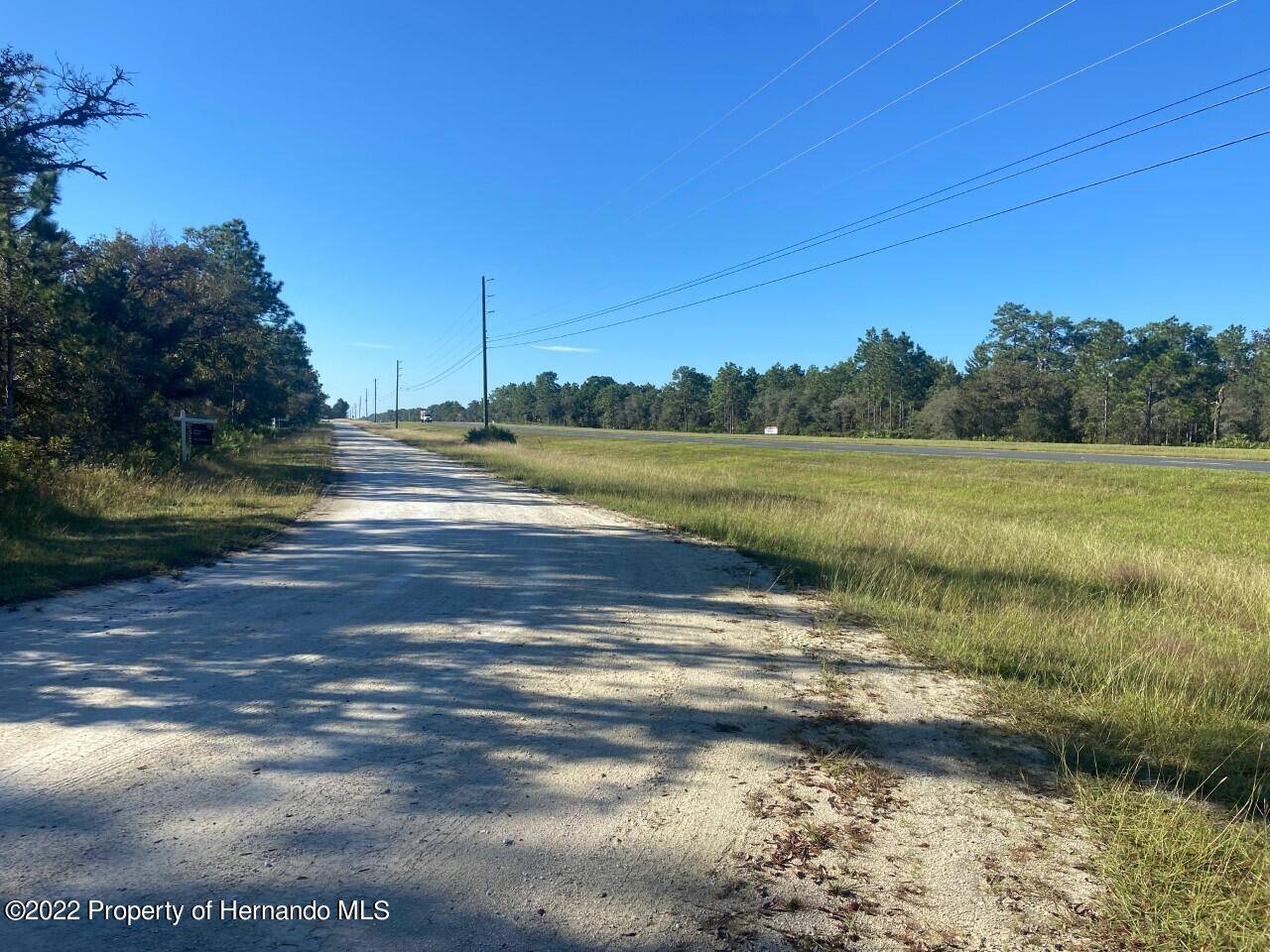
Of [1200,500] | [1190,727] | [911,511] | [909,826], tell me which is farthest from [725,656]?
[1200,500]

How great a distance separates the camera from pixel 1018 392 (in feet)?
259

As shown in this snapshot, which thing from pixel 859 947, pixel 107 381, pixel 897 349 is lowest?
pixel 859 947

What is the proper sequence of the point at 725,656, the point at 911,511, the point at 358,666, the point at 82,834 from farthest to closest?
the point at 911,511
the point at 725,656
the point at 358,666
the point at 82,834

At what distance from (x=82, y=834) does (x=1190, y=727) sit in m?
5.98

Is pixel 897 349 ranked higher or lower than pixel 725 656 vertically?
higher

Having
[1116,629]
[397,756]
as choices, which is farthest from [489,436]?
[397,756]

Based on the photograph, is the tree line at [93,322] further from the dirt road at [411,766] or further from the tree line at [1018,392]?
the tree line at [1018,392]

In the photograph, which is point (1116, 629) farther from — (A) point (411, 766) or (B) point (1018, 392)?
(B) point (1018, 392)

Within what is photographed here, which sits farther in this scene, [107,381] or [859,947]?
[107,381]

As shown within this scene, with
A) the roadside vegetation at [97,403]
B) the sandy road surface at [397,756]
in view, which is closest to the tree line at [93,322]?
the roadside vegetation at [97,403]

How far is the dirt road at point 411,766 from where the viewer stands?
9.26 feet

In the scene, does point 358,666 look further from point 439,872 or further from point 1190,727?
point 1190,727

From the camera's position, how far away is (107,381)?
18453mm

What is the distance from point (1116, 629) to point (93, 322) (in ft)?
60.5
